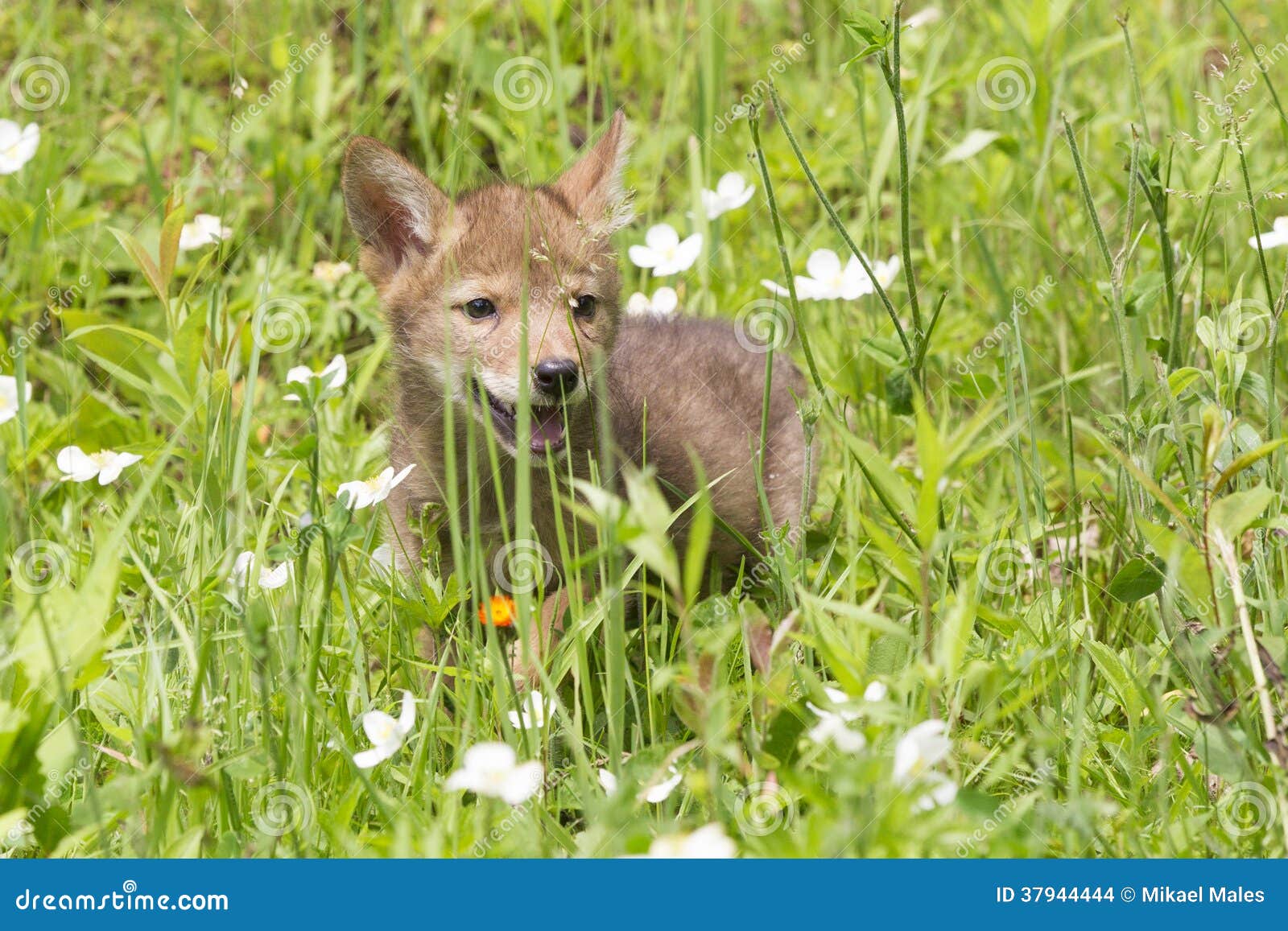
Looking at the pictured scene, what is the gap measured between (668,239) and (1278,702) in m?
1.77

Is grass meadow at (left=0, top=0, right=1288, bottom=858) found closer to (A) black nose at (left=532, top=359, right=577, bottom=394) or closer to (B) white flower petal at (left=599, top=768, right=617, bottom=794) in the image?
(B) white flower petal at (left=599, top=768, right=617, bottom=794)

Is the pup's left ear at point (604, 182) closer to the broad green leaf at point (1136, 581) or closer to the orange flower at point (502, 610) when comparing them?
the orange flower at point (502, 610)

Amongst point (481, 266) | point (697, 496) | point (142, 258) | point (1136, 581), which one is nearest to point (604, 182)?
point (481, 266)

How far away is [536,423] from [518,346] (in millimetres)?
174

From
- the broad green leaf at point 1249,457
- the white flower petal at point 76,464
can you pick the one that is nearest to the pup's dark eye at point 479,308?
the white flower petal at point 76,464

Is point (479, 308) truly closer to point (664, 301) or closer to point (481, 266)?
point (481, 266)

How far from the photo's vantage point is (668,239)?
3330 mm

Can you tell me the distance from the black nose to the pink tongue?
138 millimetres

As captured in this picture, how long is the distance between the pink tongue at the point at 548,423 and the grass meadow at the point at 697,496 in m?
0.16

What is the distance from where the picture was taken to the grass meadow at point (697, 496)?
189 centimetres

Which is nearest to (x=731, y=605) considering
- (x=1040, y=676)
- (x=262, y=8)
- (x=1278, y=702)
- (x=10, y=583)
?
(x=1040, y=676)

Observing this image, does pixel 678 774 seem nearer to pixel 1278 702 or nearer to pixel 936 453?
pixel 936 453

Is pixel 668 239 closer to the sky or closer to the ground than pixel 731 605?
closer to the sky

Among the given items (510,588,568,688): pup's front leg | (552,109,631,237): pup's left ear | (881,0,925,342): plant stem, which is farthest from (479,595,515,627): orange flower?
(552,109,631,237): pup's left ear
